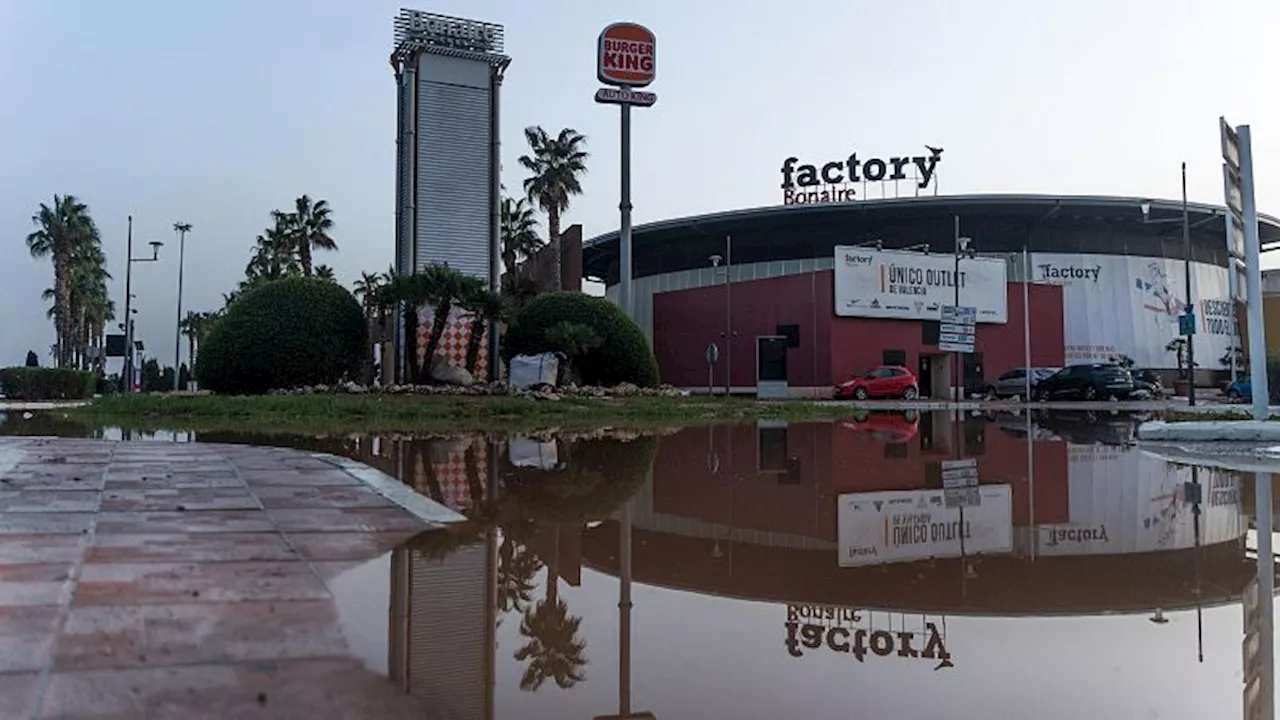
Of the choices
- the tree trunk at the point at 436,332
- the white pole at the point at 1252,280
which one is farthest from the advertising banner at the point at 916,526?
the tree trunk at the point at 436,332

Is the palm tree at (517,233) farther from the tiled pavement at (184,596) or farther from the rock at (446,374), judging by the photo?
the tiled pavement at (184,596)

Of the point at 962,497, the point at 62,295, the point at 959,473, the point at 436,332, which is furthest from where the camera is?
the point at 62,295

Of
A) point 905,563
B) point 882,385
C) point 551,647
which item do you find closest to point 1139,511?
point 905,563

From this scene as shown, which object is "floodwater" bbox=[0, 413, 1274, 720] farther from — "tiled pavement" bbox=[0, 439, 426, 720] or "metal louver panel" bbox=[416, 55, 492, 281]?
"metal louver panel" bbox=[416, 55, 492, 281]

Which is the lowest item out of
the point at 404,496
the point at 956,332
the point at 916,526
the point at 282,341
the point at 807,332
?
the point at 916,526

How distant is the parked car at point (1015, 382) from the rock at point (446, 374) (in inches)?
955

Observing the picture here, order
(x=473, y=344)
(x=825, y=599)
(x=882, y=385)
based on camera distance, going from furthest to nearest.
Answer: (x=882, y=385) → (x=473, y=344) → (x=825, y=599)

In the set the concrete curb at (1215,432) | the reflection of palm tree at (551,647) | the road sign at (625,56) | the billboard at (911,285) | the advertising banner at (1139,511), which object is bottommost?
the reflection of palm tree at (551,647)

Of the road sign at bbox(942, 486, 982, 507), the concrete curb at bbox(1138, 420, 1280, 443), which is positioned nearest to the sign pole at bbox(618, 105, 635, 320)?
the concrete curb at bbox(1138, 420, 1280, 443)

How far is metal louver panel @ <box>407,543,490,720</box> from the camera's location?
356 cm

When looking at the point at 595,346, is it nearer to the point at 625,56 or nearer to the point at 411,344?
the point at 411,344

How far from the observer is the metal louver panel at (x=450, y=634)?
3559 millimetres

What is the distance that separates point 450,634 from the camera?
14.5 ft

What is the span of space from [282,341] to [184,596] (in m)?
26.2
